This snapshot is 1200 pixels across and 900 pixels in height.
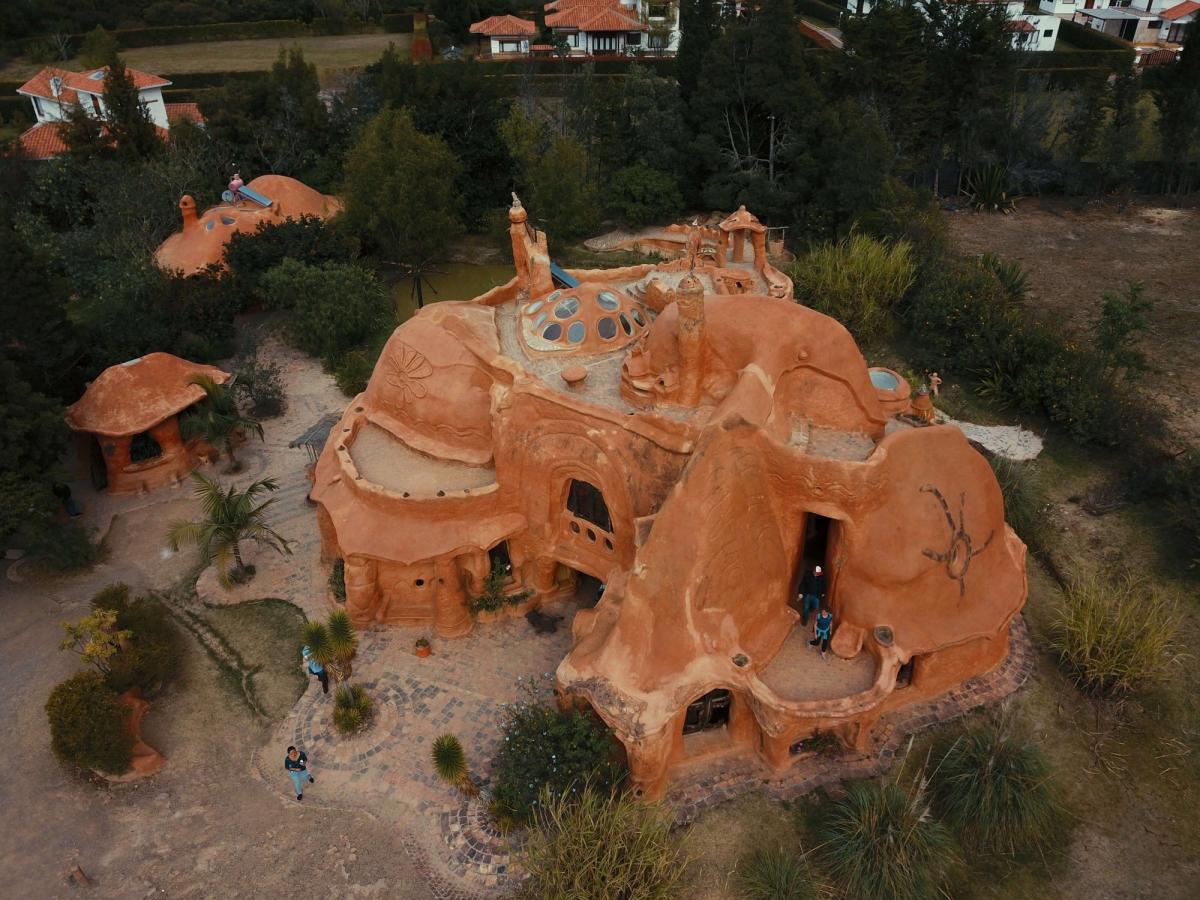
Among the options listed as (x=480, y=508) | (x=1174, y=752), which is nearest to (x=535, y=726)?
(x=480, y=508)

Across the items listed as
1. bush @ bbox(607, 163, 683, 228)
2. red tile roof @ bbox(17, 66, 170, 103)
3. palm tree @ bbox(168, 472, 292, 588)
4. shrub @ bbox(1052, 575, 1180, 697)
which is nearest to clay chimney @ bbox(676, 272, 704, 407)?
shrub @ bbox(1052, 575, 1180, 697)

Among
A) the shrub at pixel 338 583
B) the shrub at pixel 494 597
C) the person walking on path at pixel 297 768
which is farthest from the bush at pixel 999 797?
the shrub at pixel 338 583

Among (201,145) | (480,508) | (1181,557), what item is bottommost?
(1181,557)

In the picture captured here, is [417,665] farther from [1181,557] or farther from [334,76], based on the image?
[334,76]

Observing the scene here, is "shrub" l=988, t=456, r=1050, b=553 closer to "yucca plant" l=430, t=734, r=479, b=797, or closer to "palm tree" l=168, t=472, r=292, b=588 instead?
"yucca plant" l=430, t=734, r=479, b=797

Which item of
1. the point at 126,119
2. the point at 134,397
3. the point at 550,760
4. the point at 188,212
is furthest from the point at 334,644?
the point at 126,119

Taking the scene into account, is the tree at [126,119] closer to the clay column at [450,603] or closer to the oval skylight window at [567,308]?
the oval skylight window at [567,308]

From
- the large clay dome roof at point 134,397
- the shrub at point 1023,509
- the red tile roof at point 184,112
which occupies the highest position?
the red tile roof at point 184,112
